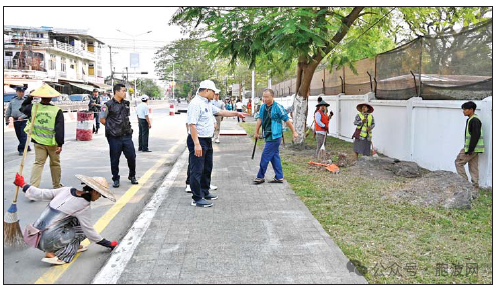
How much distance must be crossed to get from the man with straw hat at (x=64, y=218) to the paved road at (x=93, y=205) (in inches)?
5.2

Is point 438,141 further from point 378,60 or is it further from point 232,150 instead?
point 232,150

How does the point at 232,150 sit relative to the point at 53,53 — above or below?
below

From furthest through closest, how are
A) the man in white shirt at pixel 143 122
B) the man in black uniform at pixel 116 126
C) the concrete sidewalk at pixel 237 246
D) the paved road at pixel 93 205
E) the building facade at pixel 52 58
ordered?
the building facade at pixel 52 58, the man in white shirt at pixel 143 122, the man in black uniform at pixel 116 126, the paved road at pixel 93 205, the concrete sidewalk at pixel 237 246

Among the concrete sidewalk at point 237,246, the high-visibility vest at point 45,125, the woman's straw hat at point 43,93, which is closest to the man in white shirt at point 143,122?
the high-visibility vest at point 45,125

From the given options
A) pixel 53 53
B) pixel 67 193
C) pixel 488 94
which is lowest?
pixel 67 193

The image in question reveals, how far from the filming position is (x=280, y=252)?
422 cm

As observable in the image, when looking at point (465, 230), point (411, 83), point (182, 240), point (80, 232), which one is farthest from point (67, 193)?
point (411, 83)

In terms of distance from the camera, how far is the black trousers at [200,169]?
6.07 m

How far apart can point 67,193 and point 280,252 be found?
2080 mm

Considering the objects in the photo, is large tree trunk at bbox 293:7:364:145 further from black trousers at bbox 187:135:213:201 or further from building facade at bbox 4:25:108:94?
building facade at bbox 4:25:108:94

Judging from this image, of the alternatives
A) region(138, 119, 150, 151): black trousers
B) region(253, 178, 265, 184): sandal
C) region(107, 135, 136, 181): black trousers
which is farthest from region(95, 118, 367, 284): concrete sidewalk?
region(138, 119, 150, 151): black trousers

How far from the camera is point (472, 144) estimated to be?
6.78 metres

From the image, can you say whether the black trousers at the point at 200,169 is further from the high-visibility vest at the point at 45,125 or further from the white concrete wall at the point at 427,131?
the white concrete wall at the point at 427,131

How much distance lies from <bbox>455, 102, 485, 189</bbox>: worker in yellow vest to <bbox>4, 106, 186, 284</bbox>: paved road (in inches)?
196
